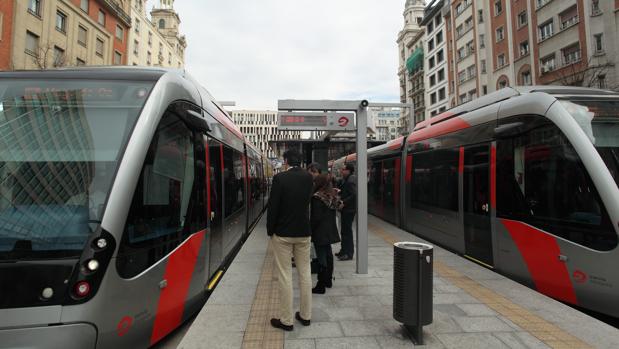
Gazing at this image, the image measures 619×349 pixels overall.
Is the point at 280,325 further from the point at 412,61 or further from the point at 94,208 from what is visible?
the point at 412,61

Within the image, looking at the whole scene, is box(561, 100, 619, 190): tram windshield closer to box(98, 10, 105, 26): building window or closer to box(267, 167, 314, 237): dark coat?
box(267, 167, 314, 237): dark coat

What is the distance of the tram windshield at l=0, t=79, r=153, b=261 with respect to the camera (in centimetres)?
263

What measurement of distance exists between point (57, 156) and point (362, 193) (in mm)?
3889

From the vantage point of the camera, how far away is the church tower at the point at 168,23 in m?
58.2

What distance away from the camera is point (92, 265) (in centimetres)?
260

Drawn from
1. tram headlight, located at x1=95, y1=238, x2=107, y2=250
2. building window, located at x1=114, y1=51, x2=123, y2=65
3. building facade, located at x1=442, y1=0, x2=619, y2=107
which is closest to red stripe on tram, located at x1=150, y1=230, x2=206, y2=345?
→ tram headlight, located at x1=95, y1=238, x2=107, y2=250

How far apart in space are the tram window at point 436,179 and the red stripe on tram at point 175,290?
537cm

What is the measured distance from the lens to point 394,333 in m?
3.50

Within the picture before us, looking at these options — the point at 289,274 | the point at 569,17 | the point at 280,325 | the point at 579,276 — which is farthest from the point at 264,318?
the point at 569,17

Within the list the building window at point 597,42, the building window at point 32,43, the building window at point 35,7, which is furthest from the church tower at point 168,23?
the building window at point 597,42

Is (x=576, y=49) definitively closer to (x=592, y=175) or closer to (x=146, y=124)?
(x=592, y=175)

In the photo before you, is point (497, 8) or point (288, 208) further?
point (497, 8)

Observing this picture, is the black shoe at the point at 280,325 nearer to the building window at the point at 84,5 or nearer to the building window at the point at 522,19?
the building window at the point at 522,19

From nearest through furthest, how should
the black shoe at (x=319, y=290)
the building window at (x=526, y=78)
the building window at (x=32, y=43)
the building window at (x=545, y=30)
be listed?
Answer: the black shoe at (x=319, y=290), the building window at (x=32, y=43), the building window at (x=545, y=30), the building window at (x=526, y=78)
